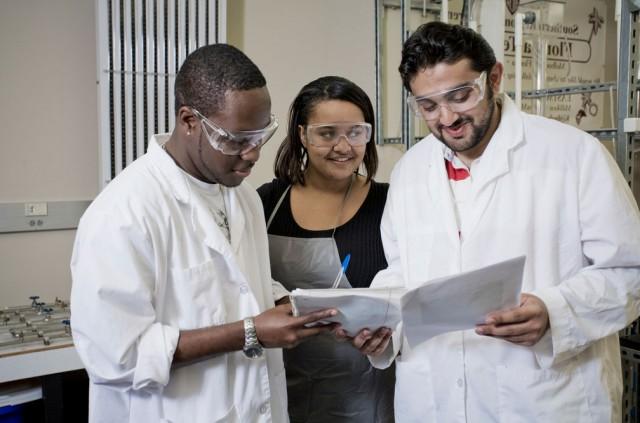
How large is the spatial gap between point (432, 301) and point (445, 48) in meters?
0.55

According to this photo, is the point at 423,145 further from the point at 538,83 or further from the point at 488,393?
the point at 538,83

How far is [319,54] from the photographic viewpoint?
3283 millimetres

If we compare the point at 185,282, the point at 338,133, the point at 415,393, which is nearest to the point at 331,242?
the point at 338,133

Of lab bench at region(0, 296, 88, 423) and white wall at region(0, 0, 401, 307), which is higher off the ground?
white wall at region(0, 0, 401, 307)

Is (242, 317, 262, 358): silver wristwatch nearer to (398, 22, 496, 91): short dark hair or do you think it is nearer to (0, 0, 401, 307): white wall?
(398, 22, 496, 91): short dark hair

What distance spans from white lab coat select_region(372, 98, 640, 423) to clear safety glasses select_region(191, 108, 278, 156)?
0.44 m

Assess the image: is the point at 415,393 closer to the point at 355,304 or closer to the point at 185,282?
the point at 355,304

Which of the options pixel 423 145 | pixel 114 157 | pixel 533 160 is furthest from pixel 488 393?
pixel 114 157

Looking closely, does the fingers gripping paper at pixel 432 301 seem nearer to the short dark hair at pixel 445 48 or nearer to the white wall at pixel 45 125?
the short dark hair at pixel 445 48

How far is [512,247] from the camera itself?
3.87 ft

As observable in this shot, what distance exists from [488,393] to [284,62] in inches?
94.0

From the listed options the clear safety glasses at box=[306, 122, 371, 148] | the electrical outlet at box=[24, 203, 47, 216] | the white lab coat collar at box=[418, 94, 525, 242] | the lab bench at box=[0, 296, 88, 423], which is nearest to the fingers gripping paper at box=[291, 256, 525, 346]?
the white lab coat collar at box=[418, 94, 525, 242]

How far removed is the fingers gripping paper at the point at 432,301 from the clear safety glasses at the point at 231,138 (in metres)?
0.31

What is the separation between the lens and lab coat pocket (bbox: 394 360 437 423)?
4.17ft
